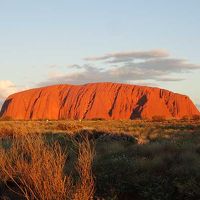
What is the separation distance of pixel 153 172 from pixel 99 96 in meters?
98.7

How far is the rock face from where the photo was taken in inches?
4158

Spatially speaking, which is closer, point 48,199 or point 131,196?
point 48,199

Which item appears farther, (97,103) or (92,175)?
(97,103)

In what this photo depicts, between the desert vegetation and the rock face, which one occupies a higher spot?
the desert vegetation

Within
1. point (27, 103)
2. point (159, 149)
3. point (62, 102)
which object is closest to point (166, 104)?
point (62, 102)

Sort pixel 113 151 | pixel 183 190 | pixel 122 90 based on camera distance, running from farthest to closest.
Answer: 1. pixel 122 90
2. pixel 113 151
3. pixel 183 190

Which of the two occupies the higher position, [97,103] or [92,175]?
[92,175]

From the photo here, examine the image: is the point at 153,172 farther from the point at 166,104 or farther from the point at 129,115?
the point at 166,104

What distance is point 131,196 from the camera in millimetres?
10414

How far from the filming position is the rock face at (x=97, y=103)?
347 ft

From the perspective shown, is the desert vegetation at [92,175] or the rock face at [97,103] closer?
the desert vegetation at [92,175]

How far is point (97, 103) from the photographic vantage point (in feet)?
356

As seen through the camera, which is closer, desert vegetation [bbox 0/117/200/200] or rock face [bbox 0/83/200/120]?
desert vegetation [bbox 0/117/200/200]

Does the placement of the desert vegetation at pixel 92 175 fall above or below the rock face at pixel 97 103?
above
